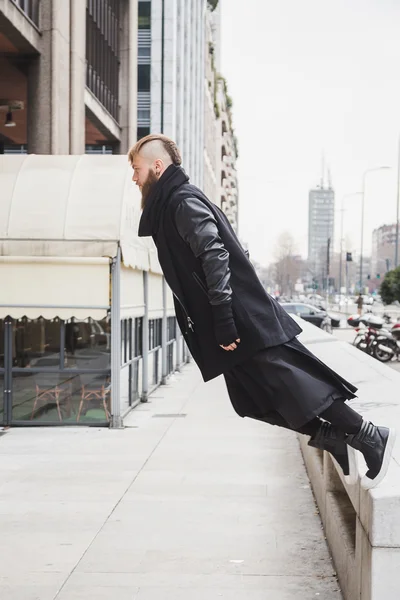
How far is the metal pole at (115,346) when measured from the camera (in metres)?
12.3

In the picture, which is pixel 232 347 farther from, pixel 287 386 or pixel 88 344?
pixel 88 344

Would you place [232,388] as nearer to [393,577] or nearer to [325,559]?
[393,577]

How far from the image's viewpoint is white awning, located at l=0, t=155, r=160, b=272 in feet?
39.0

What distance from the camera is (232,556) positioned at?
19.0ft

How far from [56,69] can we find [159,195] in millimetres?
14037

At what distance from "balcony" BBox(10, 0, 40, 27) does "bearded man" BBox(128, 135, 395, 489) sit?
13.3 m

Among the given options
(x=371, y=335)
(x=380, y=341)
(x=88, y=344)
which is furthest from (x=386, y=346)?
(x=88, y=344)

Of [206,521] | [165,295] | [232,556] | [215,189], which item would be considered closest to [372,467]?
[232,556]

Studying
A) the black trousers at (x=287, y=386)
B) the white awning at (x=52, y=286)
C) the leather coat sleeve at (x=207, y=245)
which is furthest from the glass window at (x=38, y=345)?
the leather coat sleeve at (x=207, y=245)

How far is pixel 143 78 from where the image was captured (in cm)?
5669

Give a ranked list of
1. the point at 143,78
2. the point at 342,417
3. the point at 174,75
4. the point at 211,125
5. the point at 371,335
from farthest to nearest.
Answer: the point at 211,125 < the point at 143,78 < the point at 174,75 < the point at 371,335 < the point at 342,417

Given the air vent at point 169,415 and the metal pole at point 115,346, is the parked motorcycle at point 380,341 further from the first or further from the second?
the metal pole at point 115,346

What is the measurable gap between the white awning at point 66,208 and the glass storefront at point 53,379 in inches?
51.6

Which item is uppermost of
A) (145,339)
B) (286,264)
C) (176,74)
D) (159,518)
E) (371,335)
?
(176,74)
